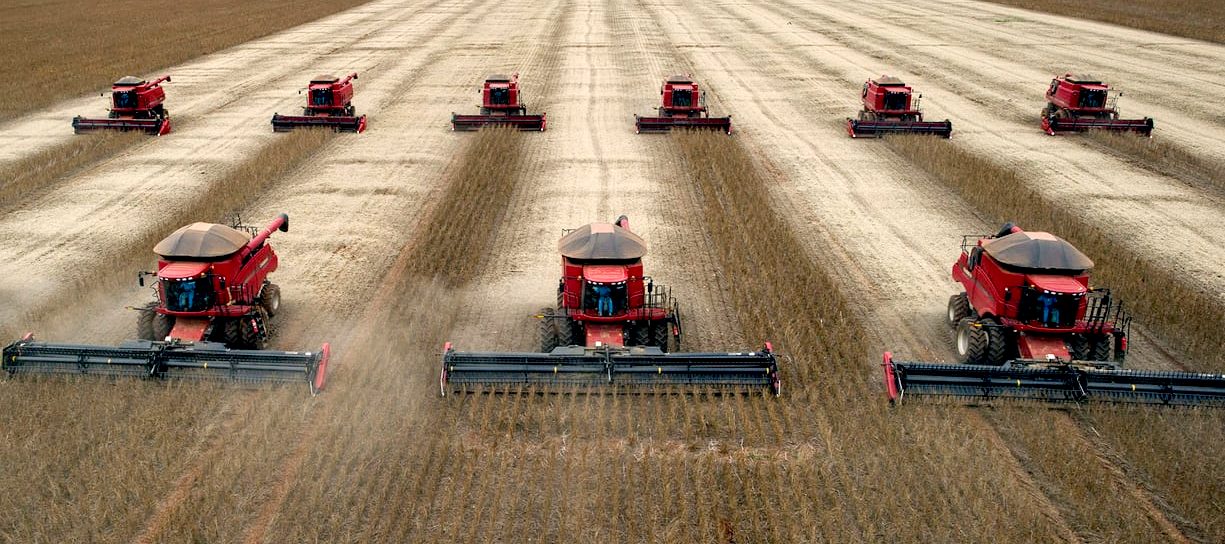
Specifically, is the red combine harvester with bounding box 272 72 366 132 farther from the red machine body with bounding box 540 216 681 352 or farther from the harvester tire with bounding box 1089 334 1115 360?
the harvester tire with bounding box 1089 334 1115 360

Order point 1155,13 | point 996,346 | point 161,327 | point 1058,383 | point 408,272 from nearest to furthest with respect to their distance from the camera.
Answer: point 1058,383 → point 996,346 → point 161,327 → point 408,272 → point 1155,13

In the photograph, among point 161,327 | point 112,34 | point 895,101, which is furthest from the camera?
point 112,34

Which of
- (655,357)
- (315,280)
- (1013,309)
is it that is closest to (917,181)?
(1013,309)

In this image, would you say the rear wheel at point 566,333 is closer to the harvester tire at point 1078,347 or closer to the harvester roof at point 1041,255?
the harvester roof at point 1041,255

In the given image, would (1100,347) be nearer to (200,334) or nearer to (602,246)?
(602,246)

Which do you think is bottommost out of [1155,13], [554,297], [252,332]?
[554,297]

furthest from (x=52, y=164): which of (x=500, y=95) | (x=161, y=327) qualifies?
(x=161, y=327)

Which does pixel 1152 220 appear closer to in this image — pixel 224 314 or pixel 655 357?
pixel 655 357
